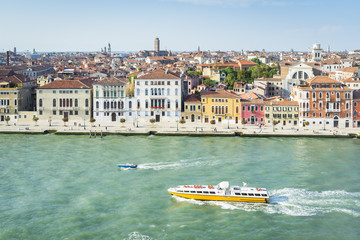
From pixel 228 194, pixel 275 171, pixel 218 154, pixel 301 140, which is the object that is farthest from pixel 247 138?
pixel 228 194

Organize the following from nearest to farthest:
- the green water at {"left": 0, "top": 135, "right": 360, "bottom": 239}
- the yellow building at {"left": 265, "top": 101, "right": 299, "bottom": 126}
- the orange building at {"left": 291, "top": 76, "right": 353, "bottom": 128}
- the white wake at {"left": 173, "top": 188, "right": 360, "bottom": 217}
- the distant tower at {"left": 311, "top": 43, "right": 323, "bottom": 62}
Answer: the green water at {"left": 0, "top": 135, "right": 360, "bottom": 239}
the white wake at {"left": 173, "top": 188, "right": 360, "bottom": 217}
the orange building at {"left": 291, "top": 76, "right": 353, "bottom": 128}
the yellow building at {"left": 265, "top": 101, "right": 299, "bottom": 126}
the distant tower at {"left": 311, "top": 43, "right": 323, "bottom": 62}

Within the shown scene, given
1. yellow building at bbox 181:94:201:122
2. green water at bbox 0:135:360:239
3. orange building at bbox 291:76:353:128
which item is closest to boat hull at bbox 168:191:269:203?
green water at bbox 0:135:360:239

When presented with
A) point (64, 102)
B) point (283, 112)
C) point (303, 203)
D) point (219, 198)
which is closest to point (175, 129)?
point (283, 112)

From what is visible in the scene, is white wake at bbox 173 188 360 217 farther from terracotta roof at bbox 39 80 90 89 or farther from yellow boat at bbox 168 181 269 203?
terracotta roof at bbox 39 80 90 89

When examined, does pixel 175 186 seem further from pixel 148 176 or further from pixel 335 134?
pixel 335 134

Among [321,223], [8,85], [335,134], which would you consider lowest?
[321,223]

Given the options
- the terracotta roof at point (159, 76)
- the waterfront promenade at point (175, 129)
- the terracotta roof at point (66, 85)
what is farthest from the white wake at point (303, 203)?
the terracotta roof at point (66, 85)

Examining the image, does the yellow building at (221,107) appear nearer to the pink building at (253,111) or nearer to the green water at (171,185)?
the pink building at (253,111)
